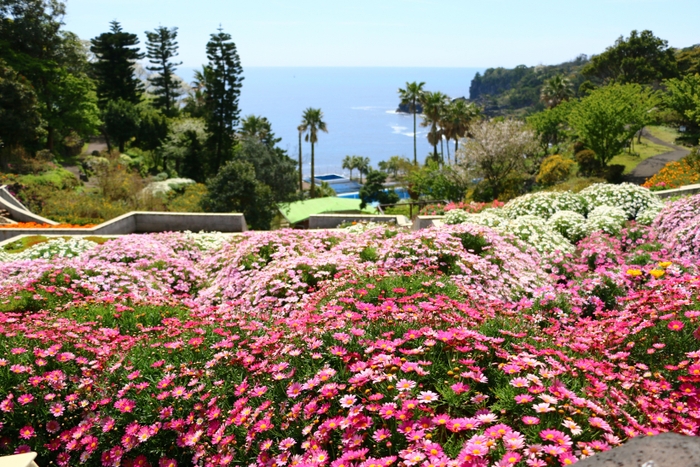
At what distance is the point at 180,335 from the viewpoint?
4324 mm

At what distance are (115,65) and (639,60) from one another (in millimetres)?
55865

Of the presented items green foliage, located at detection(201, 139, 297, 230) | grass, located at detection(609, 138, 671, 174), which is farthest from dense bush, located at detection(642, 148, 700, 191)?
grass, located at detection(609, 138, 671, 174)

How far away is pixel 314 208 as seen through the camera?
35219 millimetres

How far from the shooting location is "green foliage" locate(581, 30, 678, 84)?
58.8 m

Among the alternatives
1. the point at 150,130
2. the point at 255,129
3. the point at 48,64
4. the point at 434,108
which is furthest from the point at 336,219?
the point at 434,108

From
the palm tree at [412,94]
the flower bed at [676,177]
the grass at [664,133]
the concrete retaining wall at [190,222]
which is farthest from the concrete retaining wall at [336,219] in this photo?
the grass at [664,133]

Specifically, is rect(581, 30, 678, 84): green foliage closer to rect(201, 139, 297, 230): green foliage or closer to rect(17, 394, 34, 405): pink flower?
rect(201, 139, 297, 230): green foliage

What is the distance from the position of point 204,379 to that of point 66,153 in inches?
1883

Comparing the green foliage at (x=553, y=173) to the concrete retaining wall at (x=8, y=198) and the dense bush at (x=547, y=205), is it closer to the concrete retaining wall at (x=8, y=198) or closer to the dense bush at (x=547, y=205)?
the dense bush at (x=547, y=205)

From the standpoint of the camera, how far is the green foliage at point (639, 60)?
58.8 m

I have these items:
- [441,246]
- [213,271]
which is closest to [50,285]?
[213,271]

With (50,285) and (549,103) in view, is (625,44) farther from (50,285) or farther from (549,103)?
(50,285)

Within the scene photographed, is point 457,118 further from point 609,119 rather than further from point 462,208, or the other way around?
point 462,208

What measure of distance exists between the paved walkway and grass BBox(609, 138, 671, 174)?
0.53 m
